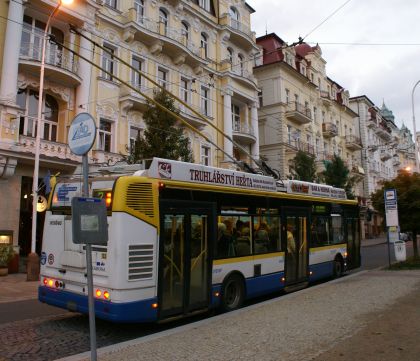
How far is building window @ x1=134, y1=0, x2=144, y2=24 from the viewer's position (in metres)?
24.0

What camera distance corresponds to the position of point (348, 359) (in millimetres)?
5418

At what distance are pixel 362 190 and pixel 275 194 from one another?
54.1m

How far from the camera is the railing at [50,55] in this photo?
1867 centimetres

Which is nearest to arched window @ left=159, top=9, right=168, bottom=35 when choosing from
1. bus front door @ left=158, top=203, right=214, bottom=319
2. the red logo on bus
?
the red logo on bus

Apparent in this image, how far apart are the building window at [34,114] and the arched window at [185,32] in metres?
9.96

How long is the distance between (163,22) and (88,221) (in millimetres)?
23386

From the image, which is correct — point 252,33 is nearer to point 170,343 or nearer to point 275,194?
point 275,194

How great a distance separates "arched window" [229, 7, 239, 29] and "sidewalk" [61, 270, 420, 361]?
2644 centimetres

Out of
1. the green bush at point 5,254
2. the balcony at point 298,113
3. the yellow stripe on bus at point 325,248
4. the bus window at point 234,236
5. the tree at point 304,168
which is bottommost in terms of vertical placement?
the green bush at point 5,254

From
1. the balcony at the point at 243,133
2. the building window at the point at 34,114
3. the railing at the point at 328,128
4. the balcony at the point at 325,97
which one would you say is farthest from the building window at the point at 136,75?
A: the railing at the point at 328,128

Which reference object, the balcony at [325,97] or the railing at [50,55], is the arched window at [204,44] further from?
the balcony at [325,97]

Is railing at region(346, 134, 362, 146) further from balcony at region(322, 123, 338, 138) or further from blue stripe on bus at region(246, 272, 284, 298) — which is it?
blue stripe on bus at region(246, 272, 284, 298)

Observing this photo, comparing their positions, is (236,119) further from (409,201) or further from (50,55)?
(409,201)

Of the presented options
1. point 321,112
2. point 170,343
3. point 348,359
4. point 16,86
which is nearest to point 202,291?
point 170,343
